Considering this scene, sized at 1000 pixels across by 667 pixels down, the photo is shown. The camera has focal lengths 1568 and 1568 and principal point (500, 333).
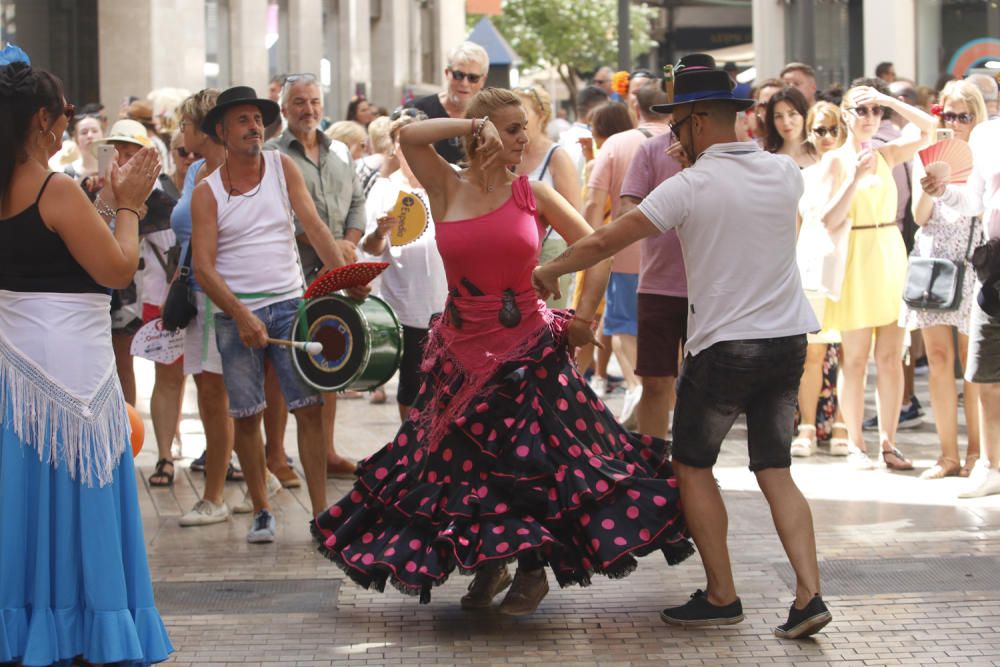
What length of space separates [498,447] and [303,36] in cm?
2299

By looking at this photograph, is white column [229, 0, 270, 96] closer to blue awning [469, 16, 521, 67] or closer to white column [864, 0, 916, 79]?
blue awning [469, 16, 521, 67]

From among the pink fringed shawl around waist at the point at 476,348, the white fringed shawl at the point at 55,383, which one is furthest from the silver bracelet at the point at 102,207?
the pink fringed shawl around waist at the point at 476,348

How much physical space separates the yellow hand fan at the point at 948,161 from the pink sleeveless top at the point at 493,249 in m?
3.14

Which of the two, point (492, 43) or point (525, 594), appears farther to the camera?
point (492, 43)

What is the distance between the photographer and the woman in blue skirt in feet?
16.0

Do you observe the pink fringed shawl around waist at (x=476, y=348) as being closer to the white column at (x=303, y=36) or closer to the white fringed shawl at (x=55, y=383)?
the white fringed shawl at (x=55, y=383)

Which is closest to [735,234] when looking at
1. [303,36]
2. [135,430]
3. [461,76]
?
[135,430]

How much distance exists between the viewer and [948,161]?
827 centimetres

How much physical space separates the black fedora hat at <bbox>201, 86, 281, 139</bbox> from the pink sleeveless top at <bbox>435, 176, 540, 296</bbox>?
1594 millimetres

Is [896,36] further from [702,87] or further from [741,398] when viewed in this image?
[741,398]

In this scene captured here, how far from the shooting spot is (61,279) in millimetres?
4953

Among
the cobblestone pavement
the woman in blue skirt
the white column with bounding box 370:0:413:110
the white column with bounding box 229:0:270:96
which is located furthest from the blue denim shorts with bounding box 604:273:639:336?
the white column with bounding box 370:0:413:110

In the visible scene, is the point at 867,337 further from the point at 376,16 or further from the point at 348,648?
the point at 376,16

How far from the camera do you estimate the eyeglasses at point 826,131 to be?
9242mm
